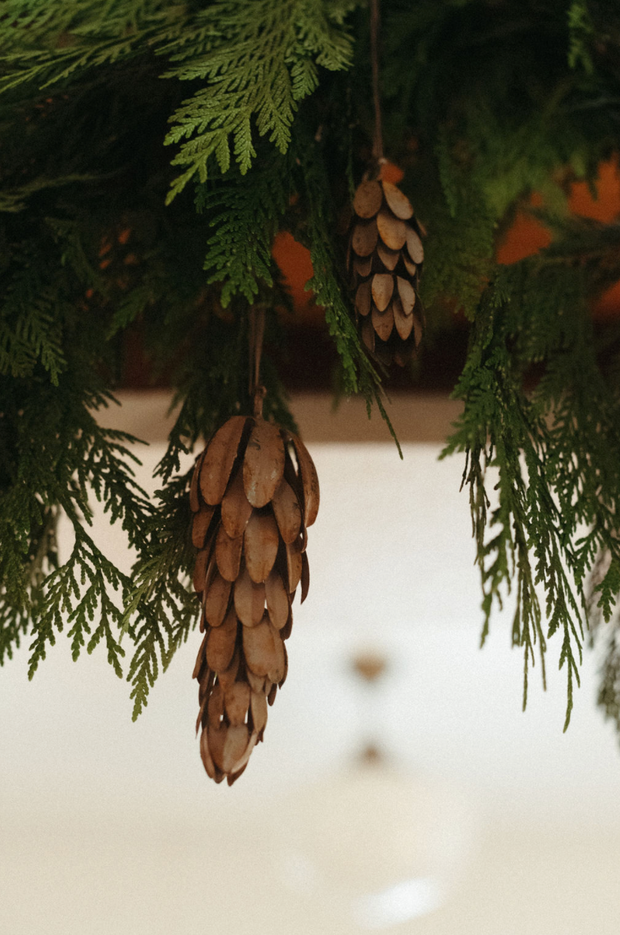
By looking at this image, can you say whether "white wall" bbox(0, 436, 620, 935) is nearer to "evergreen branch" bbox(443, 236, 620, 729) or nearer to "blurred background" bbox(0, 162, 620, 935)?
"blurred background" bbox(0, 162, 620, 935)

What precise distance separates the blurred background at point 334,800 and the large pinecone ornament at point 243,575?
79 cm

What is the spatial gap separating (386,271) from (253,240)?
0.05 meters

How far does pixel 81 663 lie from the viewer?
0.99 m

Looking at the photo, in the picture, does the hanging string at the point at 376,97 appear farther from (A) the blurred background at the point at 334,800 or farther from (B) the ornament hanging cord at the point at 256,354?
(A) the blurred background at the point at 334,800

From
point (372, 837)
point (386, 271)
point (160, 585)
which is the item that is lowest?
point (372, 837)

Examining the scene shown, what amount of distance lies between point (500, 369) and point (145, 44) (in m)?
0.18

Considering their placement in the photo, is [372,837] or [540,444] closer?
Answer: [540,444]

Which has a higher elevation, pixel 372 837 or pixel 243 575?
pixel 243 575

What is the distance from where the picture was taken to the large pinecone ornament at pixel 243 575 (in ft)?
0.70

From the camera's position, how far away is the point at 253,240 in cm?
23

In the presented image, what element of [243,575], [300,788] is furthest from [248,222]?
[300,788]

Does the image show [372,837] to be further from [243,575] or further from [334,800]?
[243,575]

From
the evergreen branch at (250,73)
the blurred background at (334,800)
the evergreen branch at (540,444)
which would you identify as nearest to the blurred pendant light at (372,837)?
the blurred background at (334,800)

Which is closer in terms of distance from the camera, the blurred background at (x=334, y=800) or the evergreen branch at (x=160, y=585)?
the evergreen branch at (x=160, y=585)
